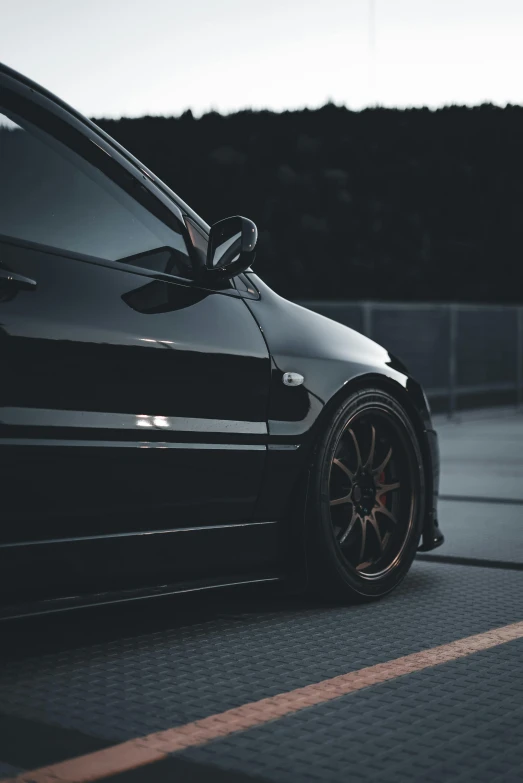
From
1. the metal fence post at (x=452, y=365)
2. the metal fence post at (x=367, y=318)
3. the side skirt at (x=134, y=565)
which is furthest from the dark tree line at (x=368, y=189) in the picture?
the side skirt at (x=134, y=565)

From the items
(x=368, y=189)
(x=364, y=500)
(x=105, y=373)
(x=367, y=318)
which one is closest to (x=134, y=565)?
(x=105, y=373)

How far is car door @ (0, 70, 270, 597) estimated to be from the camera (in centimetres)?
385

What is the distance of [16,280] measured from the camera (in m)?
3.84

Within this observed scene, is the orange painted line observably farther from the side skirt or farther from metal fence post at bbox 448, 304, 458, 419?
metal fence post at bbox 448, 304, 458, 419

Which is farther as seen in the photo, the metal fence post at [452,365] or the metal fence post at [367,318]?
the metal fence post at [452,365]

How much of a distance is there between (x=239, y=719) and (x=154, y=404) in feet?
3.69

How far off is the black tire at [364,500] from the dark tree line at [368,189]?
21641 millimetres

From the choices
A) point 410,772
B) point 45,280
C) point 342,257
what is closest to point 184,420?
point 45,280

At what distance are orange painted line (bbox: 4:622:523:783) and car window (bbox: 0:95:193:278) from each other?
1.46 meters

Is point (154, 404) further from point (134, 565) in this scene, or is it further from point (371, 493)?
point (371, 493)

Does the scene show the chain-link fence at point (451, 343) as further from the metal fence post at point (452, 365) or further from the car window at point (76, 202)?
the car window at point (76, 202)

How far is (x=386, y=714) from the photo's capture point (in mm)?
3559

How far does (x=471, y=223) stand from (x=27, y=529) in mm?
24443

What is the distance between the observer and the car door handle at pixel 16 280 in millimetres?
3803
